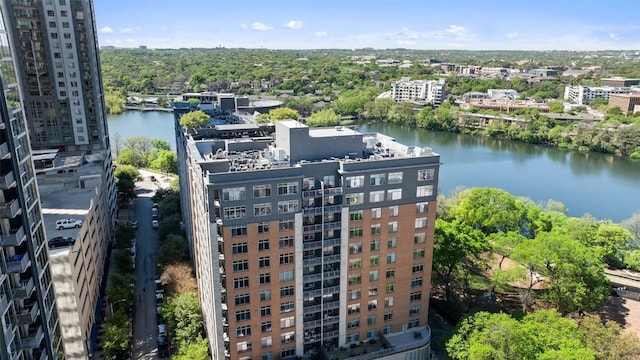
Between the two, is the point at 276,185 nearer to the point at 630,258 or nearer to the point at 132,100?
the point at 630,258

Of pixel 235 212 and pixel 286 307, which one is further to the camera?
pixel 286 307

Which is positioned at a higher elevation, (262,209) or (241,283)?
(262,209)

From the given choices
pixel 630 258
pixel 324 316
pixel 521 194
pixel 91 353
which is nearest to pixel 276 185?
pixel 324 316

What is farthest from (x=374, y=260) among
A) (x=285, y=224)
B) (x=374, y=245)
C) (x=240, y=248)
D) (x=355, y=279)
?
(x=240, y=248)

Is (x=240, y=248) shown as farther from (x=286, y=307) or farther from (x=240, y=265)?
(x=286, y=307)

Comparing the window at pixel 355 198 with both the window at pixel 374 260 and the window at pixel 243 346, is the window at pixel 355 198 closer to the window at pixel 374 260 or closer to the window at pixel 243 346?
the window at pixel 374 260

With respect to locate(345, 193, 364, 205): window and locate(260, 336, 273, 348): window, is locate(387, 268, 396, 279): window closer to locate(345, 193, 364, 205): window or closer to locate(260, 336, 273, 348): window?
locate(345, 193, 364, 205): window
